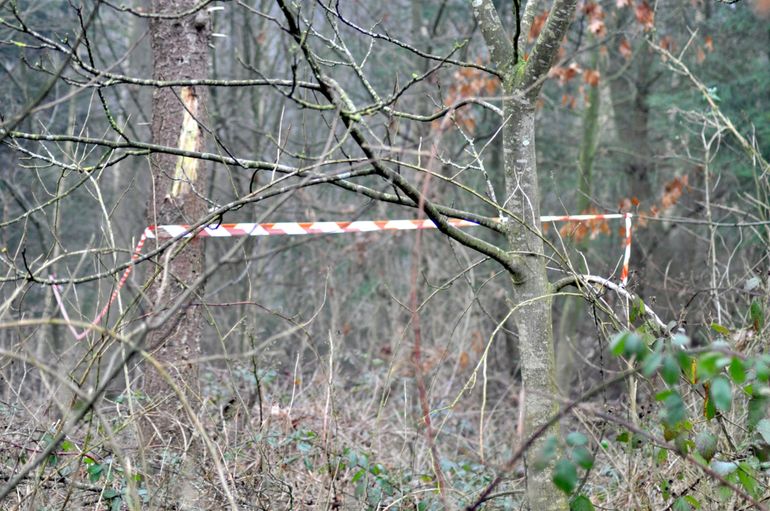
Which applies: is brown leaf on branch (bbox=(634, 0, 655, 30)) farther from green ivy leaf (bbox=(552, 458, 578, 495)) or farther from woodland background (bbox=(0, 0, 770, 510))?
green ivy leaf (bbox=(552, 458, 578, 495))

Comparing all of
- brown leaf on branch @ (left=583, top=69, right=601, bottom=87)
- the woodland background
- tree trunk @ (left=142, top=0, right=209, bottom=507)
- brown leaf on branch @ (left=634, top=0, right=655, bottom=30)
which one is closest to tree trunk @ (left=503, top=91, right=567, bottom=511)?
the woodland background

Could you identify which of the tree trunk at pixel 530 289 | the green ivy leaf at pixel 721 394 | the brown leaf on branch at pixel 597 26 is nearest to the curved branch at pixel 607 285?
the tree trunk at pixel 530 289

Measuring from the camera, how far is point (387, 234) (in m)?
14.1

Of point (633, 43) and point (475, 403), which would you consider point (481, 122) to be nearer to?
point (633, 43)

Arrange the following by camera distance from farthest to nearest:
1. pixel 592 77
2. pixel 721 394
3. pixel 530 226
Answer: pixel 592 77 < pixel 530 226 < pixel 721 394

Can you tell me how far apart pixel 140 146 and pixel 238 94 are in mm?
12253

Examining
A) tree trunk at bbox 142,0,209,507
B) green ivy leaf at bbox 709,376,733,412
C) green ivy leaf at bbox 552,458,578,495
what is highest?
tree trunk at bbox 142,0,209,507

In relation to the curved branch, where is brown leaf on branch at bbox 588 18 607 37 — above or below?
above

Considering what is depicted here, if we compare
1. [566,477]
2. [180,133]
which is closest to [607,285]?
[566,477]

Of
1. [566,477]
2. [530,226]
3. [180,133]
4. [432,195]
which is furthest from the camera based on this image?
[432,195]

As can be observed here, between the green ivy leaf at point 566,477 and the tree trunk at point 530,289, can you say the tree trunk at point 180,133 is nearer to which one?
the tree trunk at point 530,289

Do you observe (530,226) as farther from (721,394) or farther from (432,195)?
(432,195)

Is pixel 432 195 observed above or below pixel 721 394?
above

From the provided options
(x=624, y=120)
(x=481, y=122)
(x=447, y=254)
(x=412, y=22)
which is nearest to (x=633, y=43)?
(x=624, y=120)
